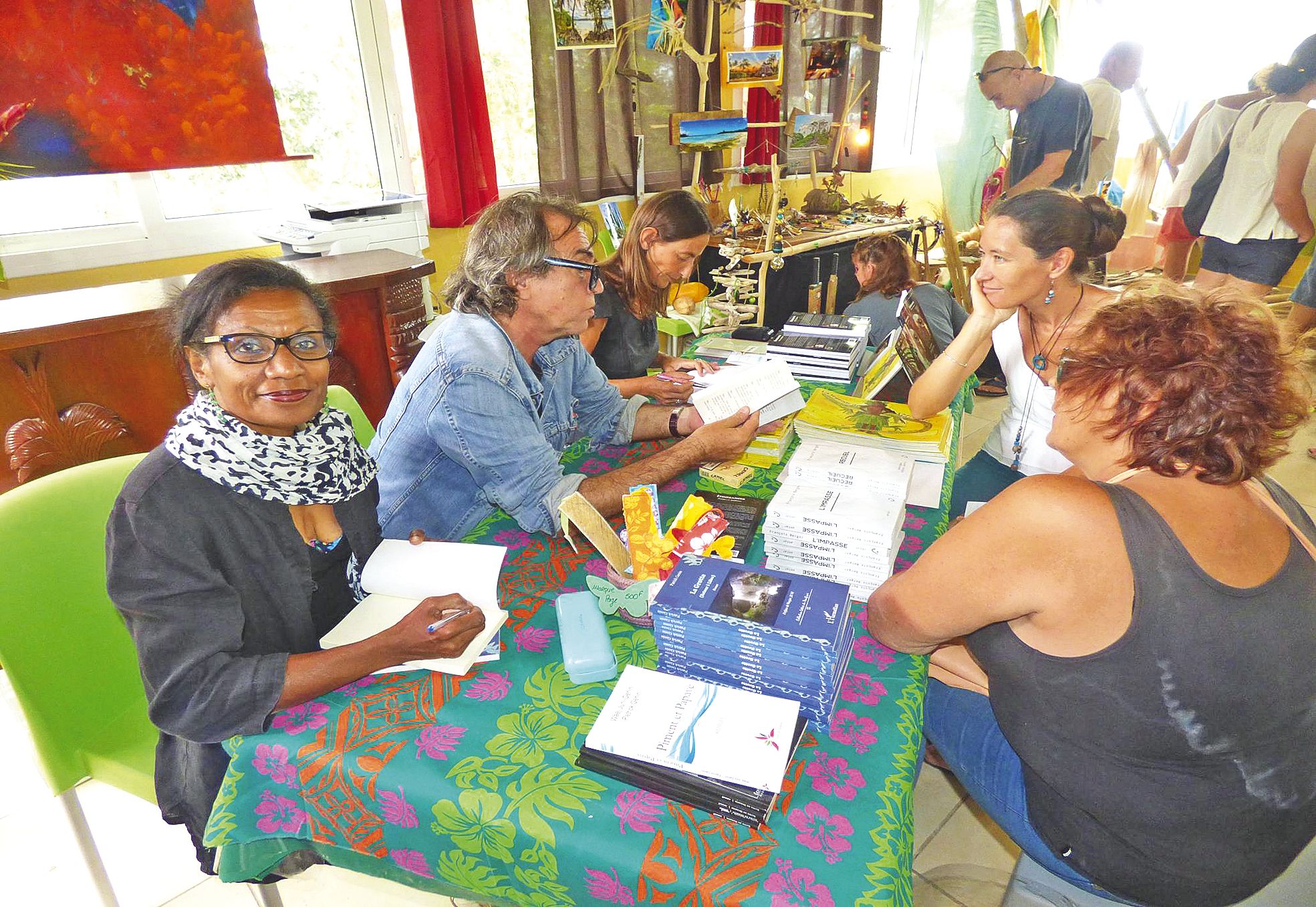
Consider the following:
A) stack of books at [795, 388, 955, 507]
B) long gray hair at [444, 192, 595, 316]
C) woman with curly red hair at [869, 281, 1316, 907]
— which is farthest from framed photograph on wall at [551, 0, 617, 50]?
woman with curly red hair at [869, 281, 1316, 907]

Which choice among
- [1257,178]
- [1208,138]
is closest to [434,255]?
[1257,178]

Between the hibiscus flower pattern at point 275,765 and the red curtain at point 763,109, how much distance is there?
16.0 ft

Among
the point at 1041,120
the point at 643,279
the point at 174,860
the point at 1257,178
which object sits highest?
the point at 1041,120

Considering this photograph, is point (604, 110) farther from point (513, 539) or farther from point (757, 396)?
point (513, 539)

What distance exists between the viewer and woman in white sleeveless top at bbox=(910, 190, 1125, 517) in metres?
1.92

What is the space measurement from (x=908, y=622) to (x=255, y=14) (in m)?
3.32

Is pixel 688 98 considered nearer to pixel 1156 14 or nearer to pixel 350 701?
A: pixel 350 701

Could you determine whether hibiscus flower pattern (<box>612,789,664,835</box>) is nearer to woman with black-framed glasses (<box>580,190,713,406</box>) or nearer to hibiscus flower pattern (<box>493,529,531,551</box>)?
hibiscus flower pattern (<box>493,529,531,551</box>)

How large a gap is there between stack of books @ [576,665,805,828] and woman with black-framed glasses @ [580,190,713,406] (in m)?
1.69

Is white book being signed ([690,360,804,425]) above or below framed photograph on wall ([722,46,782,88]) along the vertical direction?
below

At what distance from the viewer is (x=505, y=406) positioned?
1.50 m

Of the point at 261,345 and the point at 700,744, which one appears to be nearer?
the point at 700,744

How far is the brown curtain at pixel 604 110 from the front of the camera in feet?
13.2

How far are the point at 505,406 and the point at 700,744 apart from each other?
858 mm
